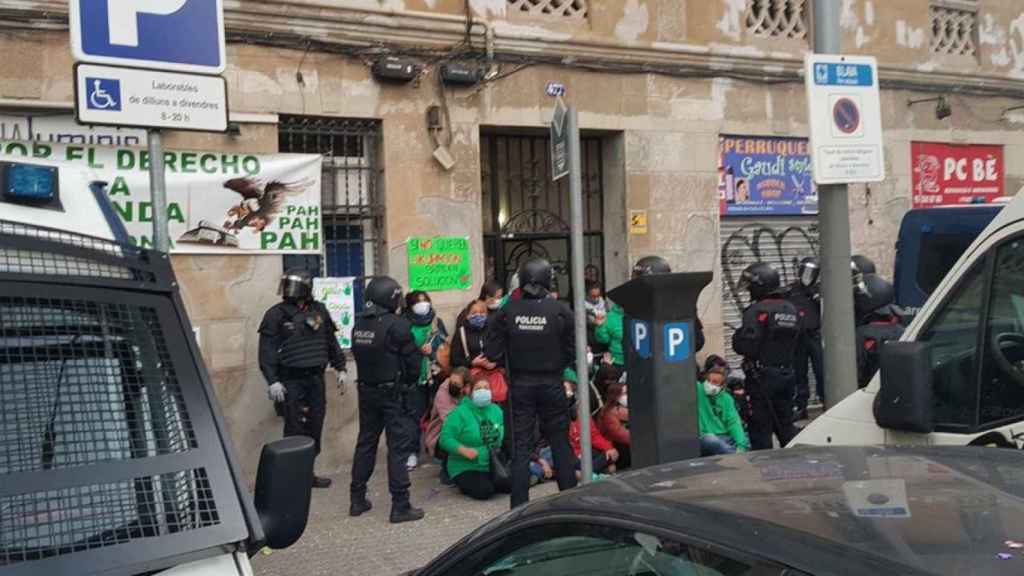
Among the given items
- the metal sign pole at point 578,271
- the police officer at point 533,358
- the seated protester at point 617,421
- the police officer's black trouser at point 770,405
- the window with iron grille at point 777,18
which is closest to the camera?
the metal sign pole at point 578,271

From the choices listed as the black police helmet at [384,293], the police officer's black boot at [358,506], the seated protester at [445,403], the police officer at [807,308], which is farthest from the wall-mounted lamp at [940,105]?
the police officer's black boot at [358,506]

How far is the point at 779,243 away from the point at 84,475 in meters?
9.90

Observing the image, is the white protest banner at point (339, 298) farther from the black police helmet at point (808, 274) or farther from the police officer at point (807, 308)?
the black police helmet at point (808, 274)

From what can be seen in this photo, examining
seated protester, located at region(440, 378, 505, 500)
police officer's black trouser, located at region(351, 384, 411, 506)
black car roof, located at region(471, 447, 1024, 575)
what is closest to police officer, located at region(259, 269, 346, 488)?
police officer's black trouser, located at region(351, 384, 411, 506)

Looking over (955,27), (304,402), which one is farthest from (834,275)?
(955,27)

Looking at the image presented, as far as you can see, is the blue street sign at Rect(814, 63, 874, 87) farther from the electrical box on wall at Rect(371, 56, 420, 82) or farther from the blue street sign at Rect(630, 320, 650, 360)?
the electrical box on wall at Rect(371, 56, 420, 82)

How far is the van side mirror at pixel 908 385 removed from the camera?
3154 mm

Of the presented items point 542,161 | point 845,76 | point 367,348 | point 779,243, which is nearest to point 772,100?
point 779,243

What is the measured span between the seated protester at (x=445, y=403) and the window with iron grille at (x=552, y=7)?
394 cm

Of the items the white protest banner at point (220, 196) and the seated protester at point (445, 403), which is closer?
the white protest banner at point (220, 196)

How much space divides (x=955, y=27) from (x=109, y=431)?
13078 mm

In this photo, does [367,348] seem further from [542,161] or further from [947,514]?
[947,514]

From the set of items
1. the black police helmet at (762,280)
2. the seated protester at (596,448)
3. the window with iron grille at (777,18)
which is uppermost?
the window with iron grille at (777,18)

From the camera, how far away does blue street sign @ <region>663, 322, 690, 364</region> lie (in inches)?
215
